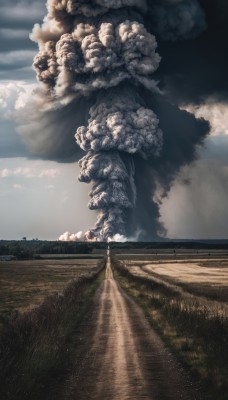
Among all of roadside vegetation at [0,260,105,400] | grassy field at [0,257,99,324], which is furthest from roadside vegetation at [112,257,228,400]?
grassy field at [0,257,99,324]

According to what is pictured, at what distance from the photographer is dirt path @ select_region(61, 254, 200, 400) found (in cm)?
1193

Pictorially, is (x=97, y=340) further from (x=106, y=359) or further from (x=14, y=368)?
(x=14, y=368)

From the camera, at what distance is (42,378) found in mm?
13203

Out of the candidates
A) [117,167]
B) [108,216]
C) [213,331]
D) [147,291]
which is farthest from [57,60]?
[213,331]

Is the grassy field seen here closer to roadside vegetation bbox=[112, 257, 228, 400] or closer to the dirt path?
the dirt path

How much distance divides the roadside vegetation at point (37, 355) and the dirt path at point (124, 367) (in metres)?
0.45

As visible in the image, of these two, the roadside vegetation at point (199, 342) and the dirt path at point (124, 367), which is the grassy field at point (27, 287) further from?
the roadside vegetation at point (199, 342)

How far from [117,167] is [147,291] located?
93.1m

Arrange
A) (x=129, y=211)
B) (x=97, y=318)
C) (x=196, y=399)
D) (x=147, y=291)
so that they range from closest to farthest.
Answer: (x=196, y=399) < (x=97, y=318) < (x=147, y=291) < (x=129, y=211)

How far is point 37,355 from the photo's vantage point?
14.8 metres

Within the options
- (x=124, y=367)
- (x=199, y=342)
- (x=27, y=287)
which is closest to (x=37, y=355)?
(x=124, y=367)

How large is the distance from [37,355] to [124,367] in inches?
101

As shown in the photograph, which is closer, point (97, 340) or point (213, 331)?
point (213, 331)

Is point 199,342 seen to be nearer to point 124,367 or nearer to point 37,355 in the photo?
point 124,367
